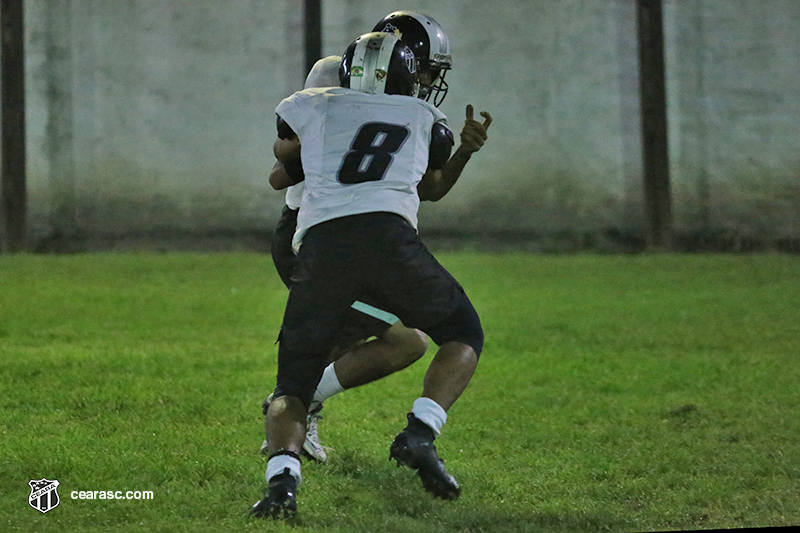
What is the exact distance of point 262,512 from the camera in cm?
293

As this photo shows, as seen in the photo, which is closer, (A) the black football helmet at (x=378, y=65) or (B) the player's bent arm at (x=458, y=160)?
(A) the black football helmet at (x=378, y=65)

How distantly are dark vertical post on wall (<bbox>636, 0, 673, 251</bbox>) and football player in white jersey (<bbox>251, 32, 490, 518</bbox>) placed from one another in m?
9.83

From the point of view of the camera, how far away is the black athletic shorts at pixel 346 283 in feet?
10.4

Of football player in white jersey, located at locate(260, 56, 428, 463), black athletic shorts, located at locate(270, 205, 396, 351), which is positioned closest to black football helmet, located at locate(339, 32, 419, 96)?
football player in white jersey, located at locate(260, 56, 428, 463)

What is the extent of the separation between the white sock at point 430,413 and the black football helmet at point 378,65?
3.40 feet

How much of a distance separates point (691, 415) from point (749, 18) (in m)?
9.61

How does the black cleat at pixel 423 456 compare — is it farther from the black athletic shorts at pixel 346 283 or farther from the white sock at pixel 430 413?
the black athletic shorts at pixel 346 283

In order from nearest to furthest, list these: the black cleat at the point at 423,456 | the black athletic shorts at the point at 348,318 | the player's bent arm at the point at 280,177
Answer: the black cleat at the point at 423,456 < the player's bent arm at the point at 280,177 < the black athletic shorts at the point at 348,318

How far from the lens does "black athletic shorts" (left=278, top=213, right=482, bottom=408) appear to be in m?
3.16

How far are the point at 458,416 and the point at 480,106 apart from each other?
858 centimetres

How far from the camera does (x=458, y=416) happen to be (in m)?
4.75

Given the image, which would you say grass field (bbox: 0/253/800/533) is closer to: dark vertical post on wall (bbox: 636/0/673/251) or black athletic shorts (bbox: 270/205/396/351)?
black athletic shorts (bbox: 270/205/396/351)

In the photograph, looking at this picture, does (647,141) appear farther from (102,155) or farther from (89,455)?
(89,455)

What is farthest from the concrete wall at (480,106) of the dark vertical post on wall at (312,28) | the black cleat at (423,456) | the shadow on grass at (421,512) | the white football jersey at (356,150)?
the black cleat at (423,456)
